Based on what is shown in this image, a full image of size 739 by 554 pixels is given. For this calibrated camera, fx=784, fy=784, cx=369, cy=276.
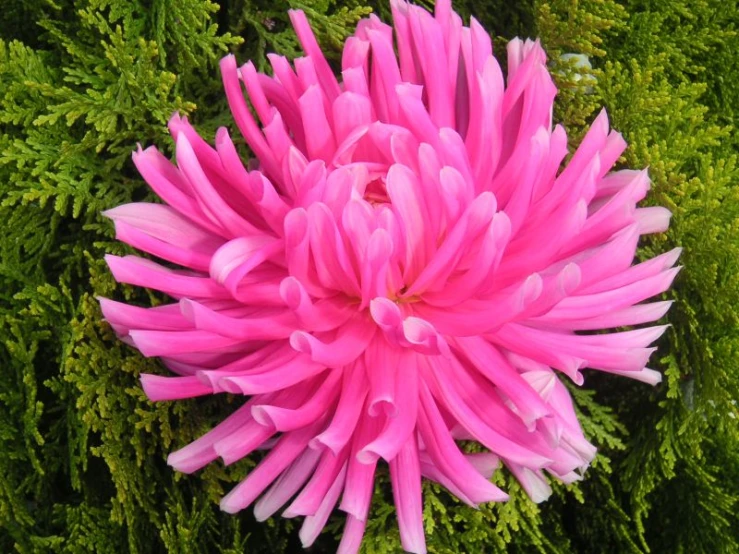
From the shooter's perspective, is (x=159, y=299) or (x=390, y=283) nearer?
(x=390, y=283)

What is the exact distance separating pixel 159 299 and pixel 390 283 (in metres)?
0.21

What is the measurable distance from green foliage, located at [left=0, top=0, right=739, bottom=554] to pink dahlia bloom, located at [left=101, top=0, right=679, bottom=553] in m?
0.09

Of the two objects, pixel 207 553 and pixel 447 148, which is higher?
pixel 447 148

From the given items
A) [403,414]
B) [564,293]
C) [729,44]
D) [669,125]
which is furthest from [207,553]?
[729,44]

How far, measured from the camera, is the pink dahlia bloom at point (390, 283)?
0.47m

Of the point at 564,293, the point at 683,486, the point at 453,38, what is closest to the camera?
the point at 564,293

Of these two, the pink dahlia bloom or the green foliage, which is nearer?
the pink dahlia bloom

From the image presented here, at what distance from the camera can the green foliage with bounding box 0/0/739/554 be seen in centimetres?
60

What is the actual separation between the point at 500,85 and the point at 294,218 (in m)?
0.18

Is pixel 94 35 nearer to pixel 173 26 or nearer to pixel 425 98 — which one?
pixel 173 26

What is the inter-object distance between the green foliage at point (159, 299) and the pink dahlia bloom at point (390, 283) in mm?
90

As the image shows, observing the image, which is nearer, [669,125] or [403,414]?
[403,414]

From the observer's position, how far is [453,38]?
0.56 meters

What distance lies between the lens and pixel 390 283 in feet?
1.61
